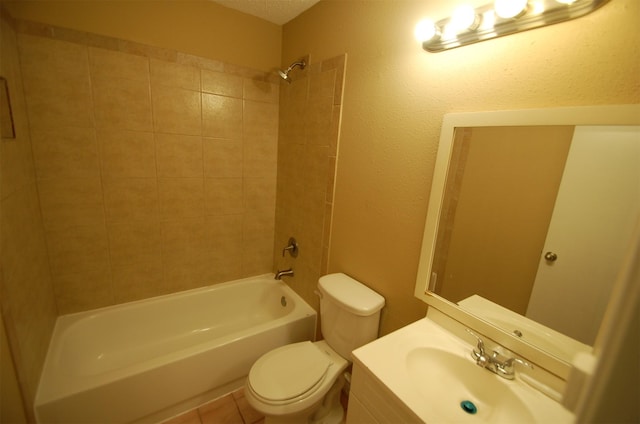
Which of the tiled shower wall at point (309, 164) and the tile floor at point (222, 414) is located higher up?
the tiled shower wall at point (309, 164)

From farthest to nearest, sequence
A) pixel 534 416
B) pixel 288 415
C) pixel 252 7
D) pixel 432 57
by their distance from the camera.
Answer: pixel 252 7 → pixel 288 415 → pixel 432 57 → pixel 534 416

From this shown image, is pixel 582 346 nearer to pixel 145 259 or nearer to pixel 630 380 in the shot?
pixel 630 380

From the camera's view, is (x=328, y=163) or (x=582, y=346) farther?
(x=328, y=163)

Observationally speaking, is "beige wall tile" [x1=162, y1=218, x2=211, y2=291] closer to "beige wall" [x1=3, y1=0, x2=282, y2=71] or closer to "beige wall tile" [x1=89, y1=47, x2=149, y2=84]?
"beige wall tile" [x1=89, y1=47, x2=149, y2=84]

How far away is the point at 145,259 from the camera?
1.90 meters

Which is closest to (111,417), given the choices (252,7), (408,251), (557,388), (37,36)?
(408,251)

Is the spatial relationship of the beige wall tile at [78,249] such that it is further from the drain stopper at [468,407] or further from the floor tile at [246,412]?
the drain stopper at [468,407]

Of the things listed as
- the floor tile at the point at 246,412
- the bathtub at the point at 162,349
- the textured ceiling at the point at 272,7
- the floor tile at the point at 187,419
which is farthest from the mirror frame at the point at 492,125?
the floor tile at the point at 187,419

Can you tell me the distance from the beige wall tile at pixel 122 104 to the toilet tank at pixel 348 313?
153 centimetres

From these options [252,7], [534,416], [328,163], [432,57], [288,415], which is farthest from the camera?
[252,7]

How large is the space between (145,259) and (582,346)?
2282mm

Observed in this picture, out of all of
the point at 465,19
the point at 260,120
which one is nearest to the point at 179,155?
the point at 260,120

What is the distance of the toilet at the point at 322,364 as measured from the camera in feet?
4.05

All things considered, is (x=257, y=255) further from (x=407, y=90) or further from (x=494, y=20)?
(x=494, y=20)
